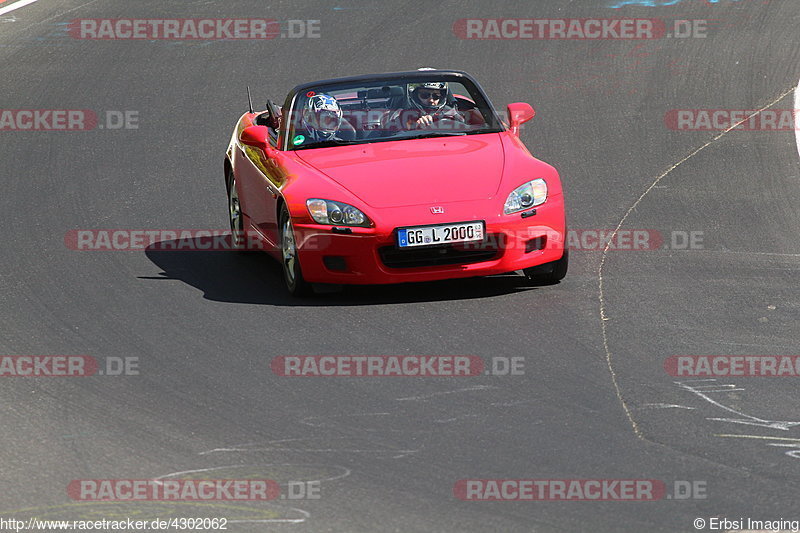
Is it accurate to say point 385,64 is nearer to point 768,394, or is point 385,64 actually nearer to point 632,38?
point 632,38

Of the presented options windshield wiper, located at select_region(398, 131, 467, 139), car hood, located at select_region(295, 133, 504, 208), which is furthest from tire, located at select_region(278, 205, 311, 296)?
windshield wiper, located at select_region(398, 131, 467, 139)

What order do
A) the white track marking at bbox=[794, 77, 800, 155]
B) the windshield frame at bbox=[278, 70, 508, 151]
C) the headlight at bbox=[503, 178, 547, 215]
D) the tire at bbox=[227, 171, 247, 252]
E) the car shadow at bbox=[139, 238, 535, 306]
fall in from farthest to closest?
the white track marking at bbox=[794, 77, 800, 155], the tire at bbox=[227, 171, 247, 252], the windshield frame at bbox=[278, 70, 508, 151], the car shadow at bbox=[139, 238, 535, 306], the headlight at bbox=[503, 178, 547, 215]

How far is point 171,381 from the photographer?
26.7ft

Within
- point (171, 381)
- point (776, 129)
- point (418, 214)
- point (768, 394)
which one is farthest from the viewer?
point (776, 129)

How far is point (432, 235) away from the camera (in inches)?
378

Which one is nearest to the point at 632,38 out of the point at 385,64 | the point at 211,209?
the point at 385,64

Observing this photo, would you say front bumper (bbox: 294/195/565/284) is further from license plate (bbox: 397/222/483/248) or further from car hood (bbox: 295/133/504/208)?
car hood (bbox: 295/133/504/208)

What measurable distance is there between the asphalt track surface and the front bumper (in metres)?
0.21

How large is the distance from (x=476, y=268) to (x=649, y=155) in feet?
16.1

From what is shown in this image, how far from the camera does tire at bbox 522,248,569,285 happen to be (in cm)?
1008

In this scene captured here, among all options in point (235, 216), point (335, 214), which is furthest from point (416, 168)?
point (235, 216)

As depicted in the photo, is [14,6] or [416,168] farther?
[14,6]

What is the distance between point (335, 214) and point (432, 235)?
2.28ft

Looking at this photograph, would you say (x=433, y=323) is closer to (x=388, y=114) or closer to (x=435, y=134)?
(x=435, y=134)
